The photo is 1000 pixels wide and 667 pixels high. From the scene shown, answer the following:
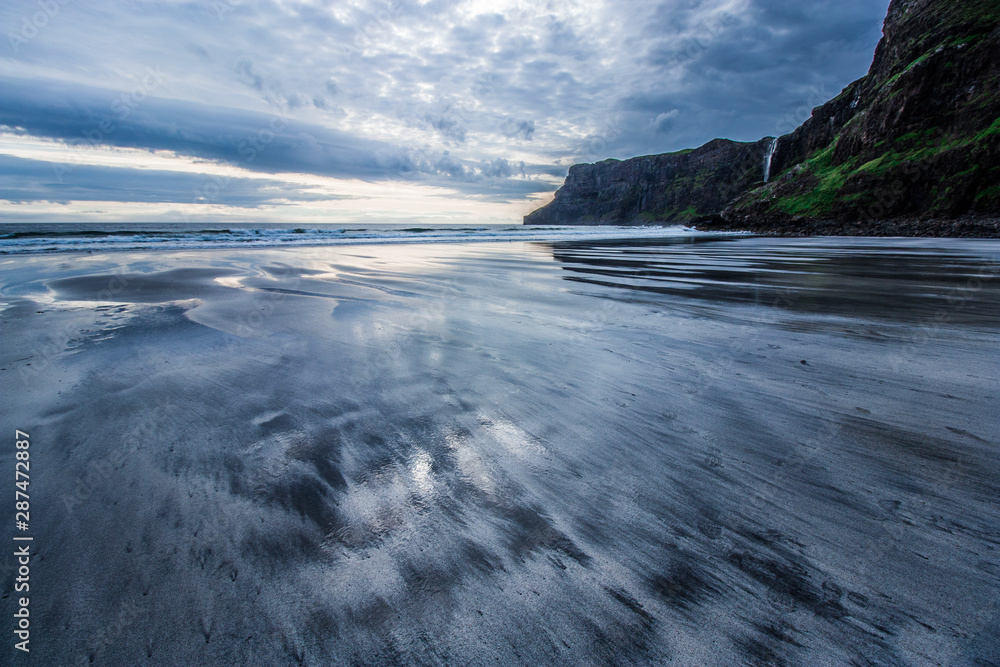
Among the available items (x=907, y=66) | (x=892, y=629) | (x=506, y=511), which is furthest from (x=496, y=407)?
(x=907, y=66)

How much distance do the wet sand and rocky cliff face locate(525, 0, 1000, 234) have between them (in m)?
30.8

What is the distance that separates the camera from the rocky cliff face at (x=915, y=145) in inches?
994

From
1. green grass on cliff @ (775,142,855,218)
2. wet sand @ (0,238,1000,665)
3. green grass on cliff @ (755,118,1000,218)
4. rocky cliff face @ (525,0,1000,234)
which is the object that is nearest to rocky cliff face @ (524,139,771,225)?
green grass on cliff @ (775,142,855,218)

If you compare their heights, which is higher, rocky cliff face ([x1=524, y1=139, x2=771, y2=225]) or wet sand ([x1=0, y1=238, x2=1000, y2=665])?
rocky cliff face ([x1=524, y1=139, x2=771, y2=225])

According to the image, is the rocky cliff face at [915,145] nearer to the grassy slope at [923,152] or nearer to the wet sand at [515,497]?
the grassy slope at [923,152]

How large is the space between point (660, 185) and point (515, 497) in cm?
13026

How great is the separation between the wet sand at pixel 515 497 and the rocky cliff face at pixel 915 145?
101 ft

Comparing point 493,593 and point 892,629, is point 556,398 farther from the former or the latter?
point 892,629

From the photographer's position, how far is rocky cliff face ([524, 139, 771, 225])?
9236 cm

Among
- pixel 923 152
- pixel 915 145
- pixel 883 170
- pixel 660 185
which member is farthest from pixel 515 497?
pixel 660 185

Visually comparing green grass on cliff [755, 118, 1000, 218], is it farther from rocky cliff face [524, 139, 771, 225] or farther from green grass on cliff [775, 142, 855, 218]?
rocky cliff face [524, 139, 771, 225]

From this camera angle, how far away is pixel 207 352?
12.3 feet

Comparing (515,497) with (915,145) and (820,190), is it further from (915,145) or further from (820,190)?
(820,190)

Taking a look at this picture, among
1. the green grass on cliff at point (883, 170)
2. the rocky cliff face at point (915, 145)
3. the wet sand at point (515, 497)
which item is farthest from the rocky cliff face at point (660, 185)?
the wet sand at point (515, 497)
